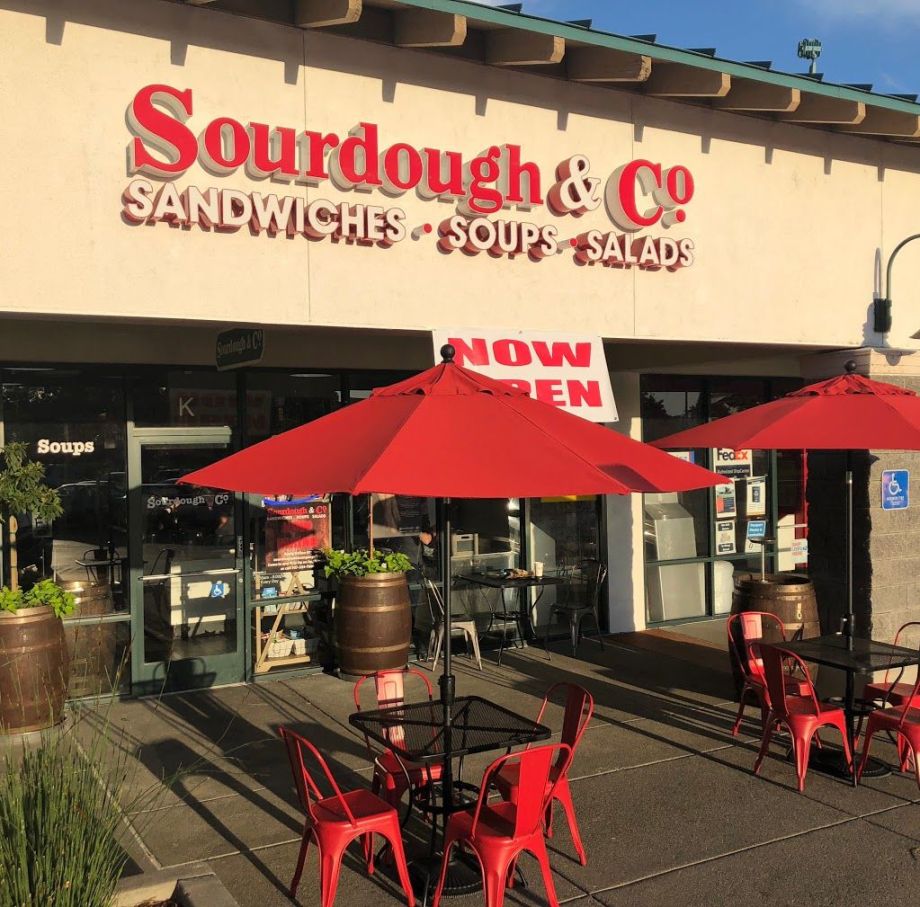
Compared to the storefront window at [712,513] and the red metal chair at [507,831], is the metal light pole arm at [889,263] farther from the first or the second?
the red metal chair at [507,831]

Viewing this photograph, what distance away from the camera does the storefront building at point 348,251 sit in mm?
6023

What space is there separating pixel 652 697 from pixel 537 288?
361 cm

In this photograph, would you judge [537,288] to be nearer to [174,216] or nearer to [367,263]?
[367,263]

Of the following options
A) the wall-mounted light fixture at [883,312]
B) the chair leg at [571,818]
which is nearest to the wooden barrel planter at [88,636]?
the chair leg at [571,818]

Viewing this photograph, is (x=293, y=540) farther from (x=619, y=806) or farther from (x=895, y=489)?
(x=895, y=489)

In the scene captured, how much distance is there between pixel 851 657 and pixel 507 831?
3173mm

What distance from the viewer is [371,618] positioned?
8.39 meters

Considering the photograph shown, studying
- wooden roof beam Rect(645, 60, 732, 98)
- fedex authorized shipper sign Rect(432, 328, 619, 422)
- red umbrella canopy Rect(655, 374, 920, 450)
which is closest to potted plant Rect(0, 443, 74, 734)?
fedex authorized shipper sign Rect(432, 328, 619, 422)

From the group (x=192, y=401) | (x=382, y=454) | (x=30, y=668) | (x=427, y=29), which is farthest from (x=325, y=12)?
(x=30, y=668)

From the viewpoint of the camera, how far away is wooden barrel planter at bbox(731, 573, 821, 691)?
7711mm

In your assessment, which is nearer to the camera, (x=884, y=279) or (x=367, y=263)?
(x=367, y=263)

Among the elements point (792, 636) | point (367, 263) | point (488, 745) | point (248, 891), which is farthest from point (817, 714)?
point (367, 263)

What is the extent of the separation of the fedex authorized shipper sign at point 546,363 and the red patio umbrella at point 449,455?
2214 millimetres

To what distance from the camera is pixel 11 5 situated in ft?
18.7
